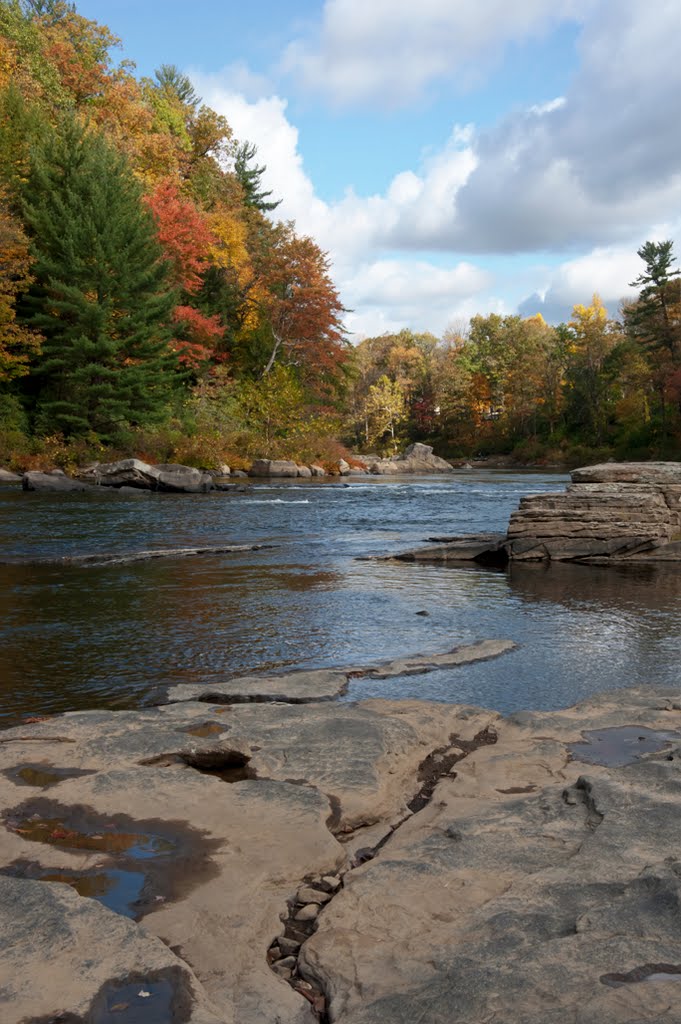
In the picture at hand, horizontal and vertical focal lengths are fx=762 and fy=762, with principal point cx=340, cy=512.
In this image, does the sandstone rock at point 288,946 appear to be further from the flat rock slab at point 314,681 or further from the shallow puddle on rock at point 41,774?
the flat rock slab at point 314,681

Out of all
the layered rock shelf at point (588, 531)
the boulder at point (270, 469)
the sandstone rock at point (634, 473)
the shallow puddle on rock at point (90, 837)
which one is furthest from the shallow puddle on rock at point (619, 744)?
the boulder at point (270, 469)

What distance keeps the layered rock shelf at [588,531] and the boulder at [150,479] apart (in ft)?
45.3

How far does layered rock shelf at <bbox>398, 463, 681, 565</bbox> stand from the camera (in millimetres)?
12500

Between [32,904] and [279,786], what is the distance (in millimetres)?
1344

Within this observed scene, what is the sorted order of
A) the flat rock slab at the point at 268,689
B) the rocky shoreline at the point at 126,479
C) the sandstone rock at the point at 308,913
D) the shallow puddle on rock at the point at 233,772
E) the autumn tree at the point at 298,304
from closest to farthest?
the sandstone rock at the point at 308,913, the shallow puddle on rock at the point at 233,772, the flat rock slab at the point at 268,689, the rocky shoreline at the point at 126,479, the autumn tree at the point at 298,304

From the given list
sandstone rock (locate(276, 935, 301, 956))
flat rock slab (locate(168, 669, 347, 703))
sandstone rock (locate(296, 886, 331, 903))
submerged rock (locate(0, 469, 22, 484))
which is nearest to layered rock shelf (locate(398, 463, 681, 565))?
flat rock slab (locate(168, 669, 347, 703))

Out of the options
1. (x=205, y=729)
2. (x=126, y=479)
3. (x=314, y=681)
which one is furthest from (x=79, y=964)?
(x=126, y=479)

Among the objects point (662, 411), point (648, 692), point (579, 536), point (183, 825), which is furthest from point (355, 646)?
point (662, 411)

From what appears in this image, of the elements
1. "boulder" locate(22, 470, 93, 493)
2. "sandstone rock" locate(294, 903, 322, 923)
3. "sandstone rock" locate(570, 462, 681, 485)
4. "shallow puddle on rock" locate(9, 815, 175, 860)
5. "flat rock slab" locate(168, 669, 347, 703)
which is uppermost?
"sandstone rock" locate(570, 462, 681, 485)

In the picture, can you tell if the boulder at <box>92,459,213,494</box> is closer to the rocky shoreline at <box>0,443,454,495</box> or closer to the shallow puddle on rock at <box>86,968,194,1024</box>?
the rocky shoreline at <box>0,443,454,495</box>

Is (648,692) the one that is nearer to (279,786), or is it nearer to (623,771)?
(623,771)

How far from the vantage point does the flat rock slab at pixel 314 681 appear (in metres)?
5.37

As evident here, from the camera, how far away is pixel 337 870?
2939mm

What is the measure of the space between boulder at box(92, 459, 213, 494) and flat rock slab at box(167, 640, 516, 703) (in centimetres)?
1899
